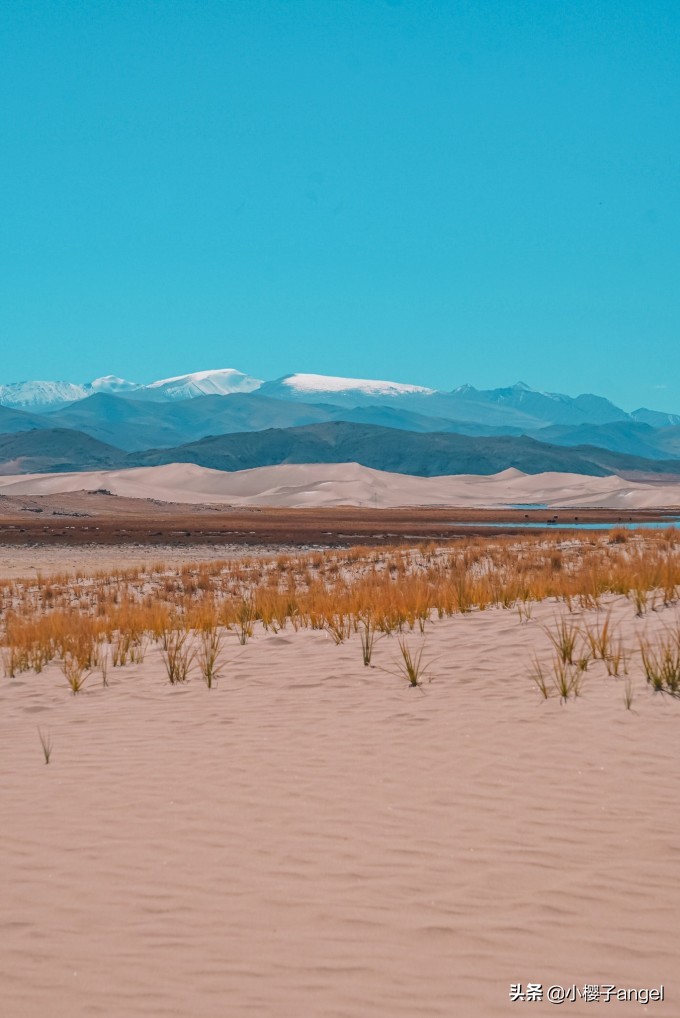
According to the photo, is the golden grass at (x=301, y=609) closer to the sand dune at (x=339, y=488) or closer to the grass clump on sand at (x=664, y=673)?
the grass clump on sand at (x=664, y=673)

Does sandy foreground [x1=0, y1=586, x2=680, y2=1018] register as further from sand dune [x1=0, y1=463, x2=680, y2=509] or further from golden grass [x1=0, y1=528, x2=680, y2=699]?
sand dune [x1=0, y1=463, x2=680, y2=509]

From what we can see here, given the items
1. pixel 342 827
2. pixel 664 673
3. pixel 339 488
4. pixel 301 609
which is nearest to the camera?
pixel 342 827

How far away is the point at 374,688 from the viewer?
26.8ft

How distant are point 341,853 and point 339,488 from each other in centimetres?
9261

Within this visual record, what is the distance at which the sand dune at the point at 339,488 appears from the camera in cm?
8919

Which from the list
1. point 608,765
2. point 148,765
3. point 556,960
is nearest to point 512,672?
point 608,765

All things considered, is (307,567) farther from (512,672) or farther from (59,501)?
Answer: (59,501)

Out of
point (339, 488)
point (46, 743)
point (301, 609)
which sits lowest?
point (46, 743)

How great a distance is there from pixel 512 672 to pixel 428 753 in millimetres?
2552

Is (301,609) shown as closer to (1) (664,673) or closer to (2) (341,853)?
(1) (664,673)

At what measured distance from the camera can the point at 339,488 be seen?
9700 centimetres

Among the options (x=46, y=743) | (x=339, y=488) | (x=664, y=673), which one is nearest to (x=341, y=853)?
(x=46, y=743)

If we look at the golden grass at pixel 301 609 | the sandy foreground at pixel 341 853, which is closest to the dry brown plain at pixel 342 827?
the sandy foreground at pixel 341 853

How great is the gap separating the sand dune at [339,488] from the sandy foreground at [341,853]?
76179mm
